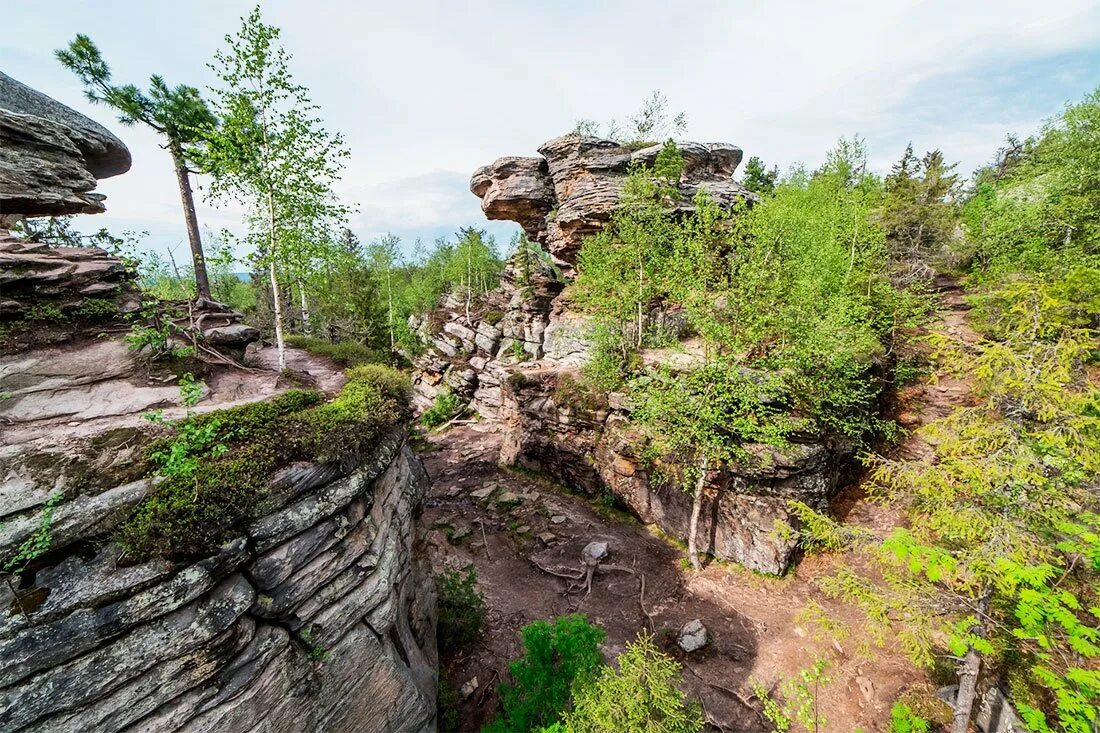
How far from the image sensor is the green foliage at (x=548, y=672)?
7.19 m

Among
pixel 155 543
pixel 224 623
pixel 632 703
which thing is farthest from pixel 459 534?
pixel 155 543

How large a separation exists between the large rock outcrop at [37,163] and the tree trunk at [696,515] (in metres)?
18.3

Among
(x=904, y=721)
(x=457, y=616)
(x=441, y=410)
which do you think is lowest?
(x=457, y=616)

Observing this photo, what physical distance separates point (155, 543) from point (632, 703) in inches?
273

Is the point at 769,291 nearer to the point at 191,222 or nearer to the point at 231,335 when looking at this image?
the point at 231,335

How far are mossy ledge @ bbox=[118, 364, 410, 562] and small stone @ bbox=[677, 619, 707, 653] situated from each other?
10728mm

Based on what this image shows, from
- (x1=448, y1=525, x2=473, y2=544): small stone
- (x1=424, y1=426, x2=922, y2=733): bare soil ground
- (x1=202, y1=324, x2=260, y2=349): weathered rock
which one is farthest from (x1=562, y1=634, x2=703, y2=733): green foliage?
(x1=202, y1=324, x2=260, y2=349): weathered rock

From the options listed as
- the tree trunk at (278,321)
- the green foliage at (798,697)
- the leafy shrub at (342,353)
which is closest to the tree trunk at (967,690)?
the green foliage at (798,697)

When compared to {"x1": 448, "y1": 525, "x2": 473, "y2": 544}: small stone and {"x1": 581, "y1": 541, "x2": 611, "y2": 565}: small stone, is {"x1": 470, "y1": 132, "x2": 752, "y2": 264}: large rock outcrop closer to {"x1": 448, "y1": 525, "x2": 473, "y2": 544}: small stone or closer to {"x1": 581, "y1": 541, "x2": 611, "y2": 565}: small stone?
{"x1": 581, "y1": 541, "x2": 611, "y2": 565}: small stone

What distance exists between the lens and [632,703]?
5.89 m

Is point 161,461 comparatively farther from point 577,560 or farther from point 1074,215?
point 1074,215

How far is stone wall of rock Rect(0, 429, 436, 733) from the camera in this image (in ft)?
13.5

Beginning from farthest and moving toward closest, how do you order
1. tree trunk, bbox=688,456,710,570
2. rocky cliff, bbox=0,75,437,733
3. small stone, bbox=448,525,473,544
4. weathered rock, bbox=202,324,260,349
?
small stone, bbox=448,525,473,544 → tree trunk, bbox=688,456,710,570 → weathered rock, bbox=202,324,260,349 → rocky cliff, bbox=0,75,437,733

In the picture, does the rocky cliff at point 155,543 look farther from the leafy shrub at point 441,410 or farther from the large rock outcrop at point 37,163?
the leafy shrub at point 441,410
